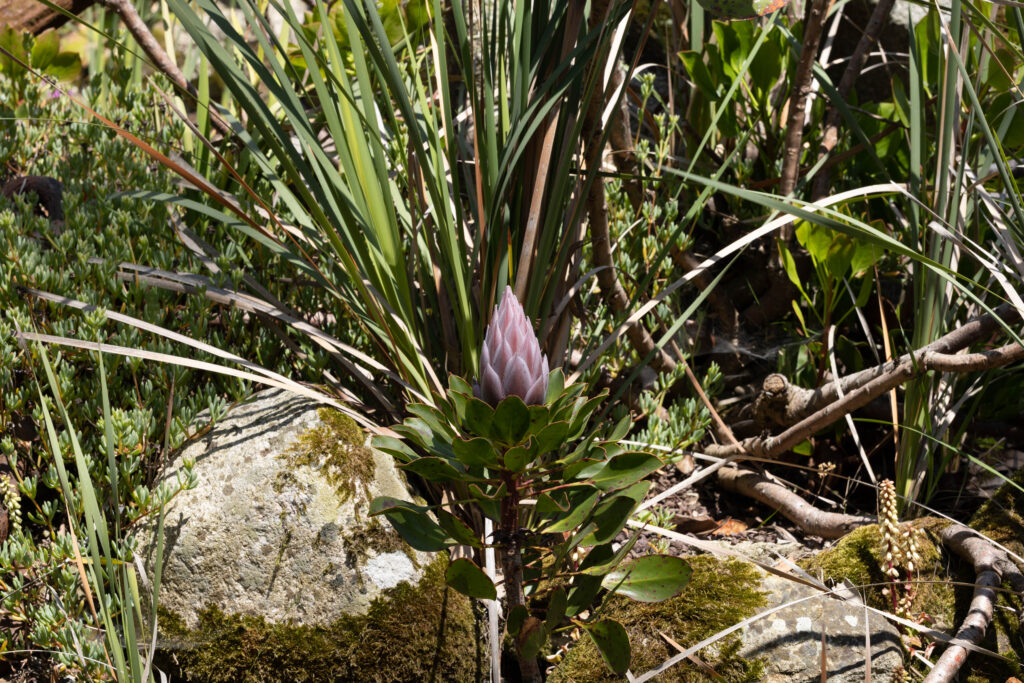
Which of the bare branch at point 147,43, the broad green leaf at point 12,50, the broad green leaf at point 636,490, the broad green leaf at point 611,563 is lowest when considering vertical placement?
the broad green leaf at point 611,563

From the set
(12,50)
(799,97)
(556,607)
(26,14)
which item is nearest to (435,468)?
(556,607)

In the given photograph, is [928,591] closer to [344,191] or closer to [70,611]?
[344,191]

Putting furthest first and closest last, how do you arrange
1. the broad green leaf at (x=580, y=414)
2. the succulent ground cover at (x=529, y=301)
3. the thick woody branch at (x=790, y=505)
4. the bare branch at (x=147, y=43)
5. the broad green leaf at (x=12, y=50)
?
the broad green leaf at (x=12, y=50), the bare branch at (x=147, y=43), the thick woody branch at (x=790, y=505), the succulent ground cover at (x=529, y=301), the broad green leaf at (x=580, y=414)

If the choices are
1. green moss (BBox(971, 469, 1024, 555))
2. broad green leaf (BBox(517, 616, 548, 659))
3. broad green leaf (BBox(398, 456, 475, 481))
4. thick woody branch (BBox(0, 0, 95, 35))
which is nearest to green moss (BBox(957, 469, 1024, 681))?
green moss (BBox(971, 469, 1024, 555))

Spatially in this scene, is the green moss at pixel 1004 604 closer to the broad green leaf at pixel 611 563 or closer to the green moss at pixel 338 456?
the broad green leaf at pixel 611 563

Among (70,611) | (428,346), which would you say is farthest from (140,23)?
(70,611)

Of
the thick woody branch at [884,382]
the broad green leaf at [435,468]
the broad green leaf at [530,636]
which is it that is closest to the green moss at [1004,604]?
the thick woody branch at [884,382]

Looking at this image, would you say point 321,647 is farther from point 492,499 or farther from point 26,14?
point 26,14
